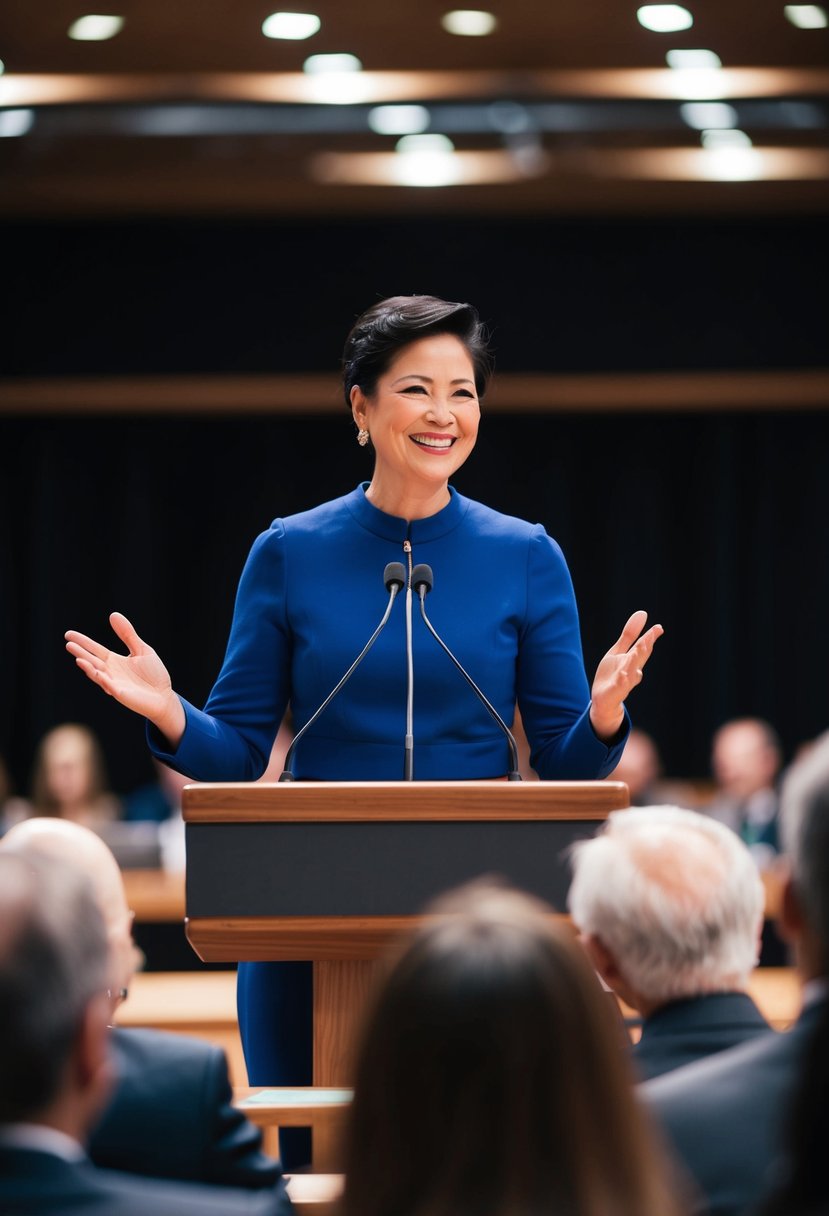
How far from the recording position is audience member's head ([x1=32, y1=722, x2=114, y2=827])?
980 centimetres

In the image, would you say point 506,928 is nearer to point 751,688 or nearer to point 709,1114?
point 709,1114

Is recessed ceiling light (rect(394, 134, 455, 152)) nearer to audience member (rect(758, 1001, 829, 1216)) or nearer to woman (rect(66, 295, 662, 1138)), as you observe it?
woman (rect(66, 295, 662, 1138))

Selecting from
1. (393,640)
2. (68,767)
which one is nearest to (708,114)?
(68,767)

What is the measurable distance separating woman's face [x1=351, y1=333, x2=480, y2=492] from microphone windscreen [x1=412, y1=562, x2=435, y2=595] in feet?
0.67

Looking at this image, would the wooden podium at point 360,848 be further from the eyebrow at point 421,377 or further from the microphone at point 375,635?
the eyebrow at point 421,377

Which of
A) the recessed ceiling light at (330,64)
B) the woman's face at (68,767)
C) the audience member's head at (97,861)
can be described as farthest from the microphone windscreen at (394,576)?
the woman's face at (68,767)

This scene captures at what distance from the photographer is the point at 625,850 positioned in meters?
1.90

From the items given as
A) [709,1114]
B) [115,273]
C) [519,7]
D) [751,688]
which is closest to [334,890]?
[709,1114]

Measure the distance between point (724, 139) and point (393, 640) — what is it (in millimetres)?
6556

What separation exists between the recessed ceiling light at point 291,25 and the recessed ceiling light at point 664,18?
1434mm

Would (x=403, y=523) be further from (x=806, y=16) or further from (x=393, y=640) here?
(x=806, y=16)

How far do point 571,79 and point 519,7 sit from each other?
0.82 meters

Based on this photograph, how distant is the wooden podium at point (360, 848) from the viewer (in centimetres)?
230

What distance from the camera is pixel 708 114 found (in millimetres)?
8312
